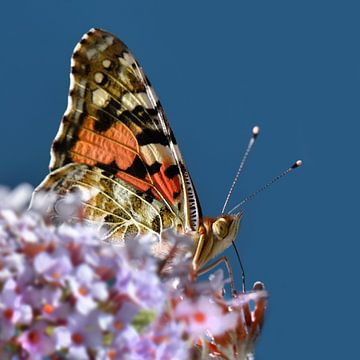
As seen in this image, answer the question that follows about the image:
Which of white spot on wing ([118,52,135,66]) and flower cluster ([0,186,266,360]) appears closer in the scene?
flower cluster ([0,186,266,360])

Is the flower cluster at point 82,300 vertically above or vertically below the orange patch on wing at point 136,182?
below

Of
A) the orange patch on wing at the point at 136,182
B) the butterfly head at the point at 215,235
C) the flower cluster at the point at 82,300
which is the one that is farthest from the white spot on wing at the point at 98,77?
the flower cluster at the point at 82,300

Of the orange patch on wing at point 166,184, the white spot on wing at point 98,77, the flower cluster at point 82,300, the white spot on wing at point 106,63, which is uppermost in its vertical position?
the white spot on wing at point 106,63

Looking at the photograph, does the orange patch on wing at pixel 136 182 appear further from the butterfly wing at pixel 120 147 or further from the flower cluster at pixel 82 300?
the flower cluster at pixel 82 300

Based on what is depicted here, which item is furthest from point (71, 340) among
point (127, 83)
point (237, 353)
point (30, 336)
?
point (127, 83)

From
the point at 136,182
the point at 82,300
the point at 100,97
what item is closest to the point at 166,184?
the point at 136,182

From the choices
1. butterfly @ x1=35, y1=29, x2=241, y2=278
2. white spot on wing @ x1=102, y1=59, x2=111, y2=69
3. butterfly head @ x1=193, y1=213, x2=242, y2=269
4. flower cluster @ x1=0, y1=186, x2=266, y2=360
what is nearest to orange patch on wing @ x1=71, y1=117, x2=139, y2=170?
butterfly @ x1=35, y1=29, x2=241, y2=278

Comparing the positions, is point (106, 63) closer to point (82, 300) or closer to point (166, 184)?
point (166, 184)

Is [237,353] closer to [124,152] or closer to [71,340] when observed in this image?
[71,340]

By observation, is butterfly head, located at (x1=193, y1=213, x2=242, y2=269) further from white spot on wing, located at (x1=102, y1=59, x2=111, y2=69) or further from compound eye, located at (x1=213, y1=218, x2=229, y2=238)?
white spot on wing, located at (x1=102, y1=59, x2=111, y2=69)
